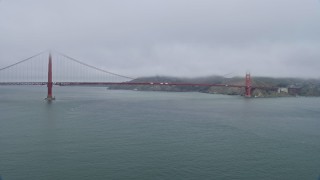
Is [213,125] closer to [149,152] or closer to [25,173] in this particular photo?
[149,152]

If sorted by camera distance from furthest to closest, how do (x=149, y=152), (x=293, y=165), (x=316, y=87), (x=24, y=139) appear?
(x=316, y=87)
(x=24, y=139)
(x=149, y=152)
(x=293, y=165)

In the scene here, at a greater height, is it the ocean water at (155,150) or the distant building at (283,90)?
the distant building at (283,90)

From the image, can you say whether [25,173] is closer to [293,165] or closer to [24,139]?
[24,139]

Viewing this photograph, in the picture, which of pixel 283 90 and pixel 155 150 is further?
pixel 283 90

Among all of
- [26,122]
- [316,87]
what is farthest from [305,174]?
[316,87]

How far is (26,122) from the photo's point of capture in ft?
37.0

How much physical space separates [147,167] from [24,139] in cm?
379

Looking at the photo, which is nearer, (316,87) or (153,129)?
(153,129)

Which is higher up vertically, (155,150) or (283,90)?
(283,90)

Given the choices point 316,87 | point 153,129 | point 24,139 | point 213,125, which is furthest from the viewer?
point 316,87

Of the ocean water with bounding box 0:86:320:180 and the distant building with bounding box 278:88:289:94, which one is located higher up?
the distant building with bounding box 278:88:289:94

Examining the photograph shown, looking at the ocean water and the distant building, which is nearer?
the ocean water

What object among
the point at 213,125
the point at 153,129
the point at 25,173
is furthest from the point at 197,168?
the point at 213,125

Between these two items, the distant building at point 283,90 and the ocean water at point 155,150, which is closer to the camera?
the ocean water at point 155,150
